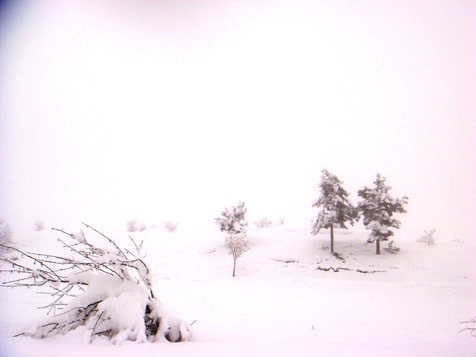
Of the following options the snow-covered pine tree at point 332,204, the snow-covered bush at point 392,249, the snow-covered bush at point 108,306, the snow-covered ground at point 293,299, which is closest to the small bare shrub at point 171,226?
the snow-covered ground at point 293,299

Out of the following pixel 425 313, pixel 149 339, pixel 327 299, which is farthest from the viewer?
pixel 327 299

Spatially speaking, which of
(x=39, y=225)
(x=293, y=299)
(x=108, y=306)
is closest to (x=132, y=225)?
(x=39, y=225)

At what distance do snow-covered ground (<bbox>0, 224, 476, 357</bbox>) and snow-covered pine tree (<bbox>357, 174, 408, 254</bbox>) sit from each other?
8.84 ft

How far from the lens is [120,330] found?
429cm

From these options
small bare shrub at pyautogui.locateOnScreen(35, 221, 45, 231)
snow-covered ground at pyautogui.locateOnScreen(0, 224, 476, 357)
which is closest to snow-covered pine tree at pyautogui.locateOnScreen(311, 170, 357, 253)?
snow-covered ground at pyautogui.locateOnScreen(0, 224, 476, 357)

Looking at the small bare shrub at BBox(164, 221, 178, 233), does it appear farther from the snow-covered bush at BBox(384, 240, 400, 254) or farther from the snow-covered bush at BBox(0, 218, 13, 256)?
the snow-covered bush at BBox(384, 240, 400, 254)

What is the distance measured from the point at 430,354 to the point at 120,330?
5.48m

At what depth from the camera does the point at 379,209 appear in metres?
34.6

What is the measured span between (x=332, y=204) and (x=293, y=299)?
20950mm

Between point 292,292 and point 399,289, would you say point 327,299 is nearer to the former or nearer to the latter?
point 292,292

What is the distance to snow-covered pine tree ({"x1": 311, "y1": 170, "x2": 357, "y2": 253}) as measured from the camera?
3506 centimetres

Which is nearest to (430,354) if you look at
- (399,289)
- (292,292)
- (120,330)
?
(120,330)

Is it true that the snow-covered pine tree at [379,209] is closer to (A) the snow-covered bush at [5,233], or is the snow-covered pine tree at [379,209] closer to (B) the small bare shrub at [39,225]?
(A) the snow-covered bush at [5,233]

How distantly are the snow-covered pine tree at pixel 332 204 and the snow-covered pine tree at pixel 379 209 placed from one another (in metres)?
1.62
